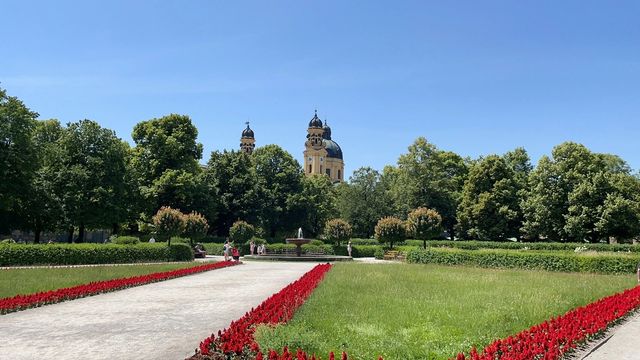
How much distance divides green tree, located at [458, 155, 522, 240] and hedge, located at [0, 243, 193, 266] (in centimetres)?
3396

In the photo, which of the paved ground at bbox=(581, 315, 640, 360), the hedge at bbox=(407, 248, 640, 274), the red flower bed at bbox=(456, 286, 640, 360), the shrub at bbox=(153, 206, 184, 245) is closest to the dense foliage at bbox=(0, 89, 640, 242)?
the shrub at bbox=(153, 206, 184, 245)

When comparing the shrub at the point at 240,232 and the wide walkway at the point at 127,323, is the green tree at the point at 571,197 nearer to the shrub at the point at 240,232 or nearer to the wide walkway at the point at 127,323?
the shrub at the point at 240,232

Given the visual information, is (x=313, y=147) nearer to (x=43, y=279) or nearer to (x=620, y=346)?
(x=43, y=279)

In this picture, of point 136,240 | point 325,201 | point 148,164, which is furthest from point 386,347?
point 325,201


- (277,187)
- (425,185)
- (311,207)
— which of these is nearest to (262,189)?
(277,187)

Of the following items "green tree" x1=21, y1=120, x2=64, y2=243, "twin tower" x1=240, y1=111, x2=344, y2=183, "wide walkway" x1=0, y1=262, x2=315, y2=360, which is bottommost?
"wide walkway" x1=0, y1=262, x2=315, y2=360

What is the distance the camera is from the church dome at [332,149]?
5546 inches

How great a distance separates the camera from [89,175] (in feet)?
139

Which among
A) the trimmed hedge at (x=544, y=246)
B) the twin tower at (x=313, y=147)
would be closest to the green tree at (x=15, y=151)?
the trimmed hedge at (x=544, y=246)

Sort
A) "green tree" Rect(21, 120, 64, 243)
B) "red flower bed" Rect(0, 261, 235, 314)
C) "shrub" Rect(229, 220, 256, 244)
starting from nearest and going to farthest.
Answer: "red flower bed" Rect(0, 261, 235, 314) → "green tree" Rect(21, 120, 64, 243) → "shrub" Rect(229, 220, 256, 244)

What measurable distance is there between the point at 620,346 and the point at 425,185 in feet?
173

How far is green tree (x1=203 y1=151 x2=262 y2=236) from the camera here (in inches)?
2231

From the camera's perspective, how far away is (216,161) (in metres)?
59.1

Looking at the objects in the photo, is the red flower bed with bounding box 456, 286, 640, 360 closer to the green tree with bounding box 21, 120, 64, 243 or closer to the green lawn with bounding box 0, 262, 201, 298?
the green lawn with bounding box 0, 262, 201, 298
